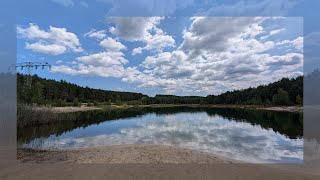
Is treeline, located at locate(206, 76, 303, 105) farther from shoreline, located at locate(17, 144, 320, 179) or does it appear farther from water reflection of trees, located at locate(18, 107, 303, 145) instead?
shoreline, located at locate(17, 144, 320, 179)

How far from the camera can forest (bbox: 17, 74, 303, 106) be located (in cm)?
6591

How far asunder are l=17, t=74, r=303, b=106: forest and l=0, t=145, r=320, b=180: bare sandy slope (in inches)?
1264

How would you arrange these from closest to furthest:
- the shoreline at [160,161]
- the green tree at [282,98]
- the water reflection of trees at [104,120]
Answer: the shoreline at [160,161], the water reflection of trees at [104,120], the green tree at [282,98]

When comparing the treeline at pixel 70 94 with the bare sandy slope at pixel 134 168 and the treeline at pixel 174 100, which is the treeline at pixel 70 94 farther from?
the bare sandy slope at pixel 134 168

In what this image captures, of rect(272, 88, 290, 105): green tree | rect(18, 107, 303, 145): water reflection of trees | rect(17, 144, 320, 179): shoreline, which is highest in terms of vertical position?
rect(272, 88, 290, 105): green tree

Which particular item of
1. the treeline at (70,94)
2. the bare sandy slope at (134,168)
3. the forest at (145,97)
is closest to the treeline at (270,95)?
the forest at (145,97)

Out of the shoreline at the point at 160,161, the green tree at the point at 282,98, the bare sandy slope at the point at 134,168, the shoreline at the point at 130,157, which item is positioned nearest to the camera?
the bare sandy slope at the point at 134,168

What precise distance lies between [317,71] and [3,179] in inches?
2788

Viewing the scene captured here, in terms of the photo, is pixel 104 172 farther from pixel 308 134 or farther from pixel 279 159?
→ pixel 308 134

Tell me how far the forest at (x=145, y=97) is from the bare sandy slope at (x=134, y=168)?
1264 inches

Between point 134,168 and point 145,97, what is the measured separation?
9895 centimetres

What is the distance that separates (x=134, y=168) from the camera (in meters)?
9.09

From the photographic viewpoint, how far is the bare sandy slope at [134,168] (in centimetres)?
837

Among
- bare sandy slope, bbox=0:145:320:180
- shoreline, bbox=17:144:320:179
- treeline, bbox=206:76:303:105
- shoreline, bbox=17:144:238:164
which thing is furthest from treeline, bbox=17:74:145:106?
bare sandy slope, bbox=0:145:320:180
